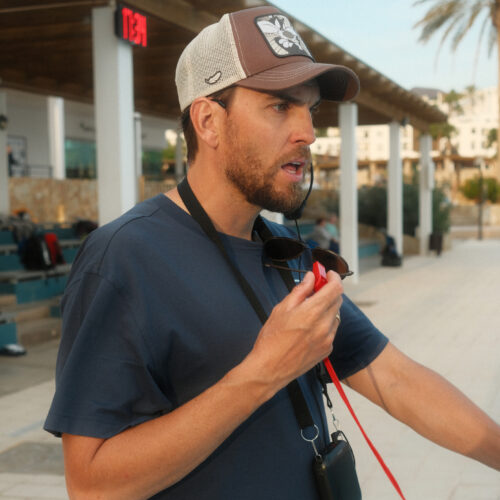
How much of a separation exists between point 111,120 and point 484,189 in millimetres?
38320

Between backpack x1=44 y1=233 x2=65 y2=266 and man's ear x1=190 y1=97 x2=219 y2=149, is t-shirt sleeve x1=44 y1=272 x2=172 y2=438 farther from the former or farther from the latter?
backpack x1=44 y1=233 x2=65 y2=266

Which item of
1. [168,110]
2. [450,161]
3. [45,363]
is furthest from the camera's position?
[450,161]

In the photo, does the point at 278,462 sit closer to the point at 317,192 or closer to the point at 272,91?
the point at 272,91

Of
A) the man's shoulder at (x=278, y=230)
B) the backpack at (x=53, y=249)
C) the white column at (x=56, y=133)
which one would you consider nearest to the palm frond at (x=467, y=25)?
the white column at (x=56, y=133)

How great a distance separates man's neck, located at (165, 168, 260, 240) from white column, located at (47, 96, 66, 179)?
1805 cm

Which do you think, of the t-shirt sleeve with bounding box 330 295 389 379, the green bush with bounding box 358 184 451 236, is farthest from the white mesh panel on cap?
the green bush with bounding box 358 184 451 236

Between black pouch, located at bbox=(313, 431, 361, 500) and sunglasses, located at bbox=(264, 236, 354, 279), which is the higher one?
sunglasses, located at bbox=(264, 236, 354, 279)

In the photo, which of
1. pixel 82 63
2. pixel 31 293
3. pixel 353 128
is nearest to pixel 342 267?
pixel 31 293

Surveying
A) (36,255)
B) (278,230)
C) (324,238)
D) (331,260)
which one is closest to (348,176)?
(324,238)

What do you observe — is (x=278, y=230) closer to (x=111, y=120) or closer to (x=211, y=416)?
(x=211, y=416)

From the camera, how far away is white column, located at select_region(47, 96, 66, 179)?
62.0ft

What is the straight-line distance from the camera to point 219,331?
1.27 m

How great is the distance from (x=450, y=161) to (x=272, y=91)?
7770cm

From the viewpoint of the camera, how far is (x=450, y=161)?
247 ft
